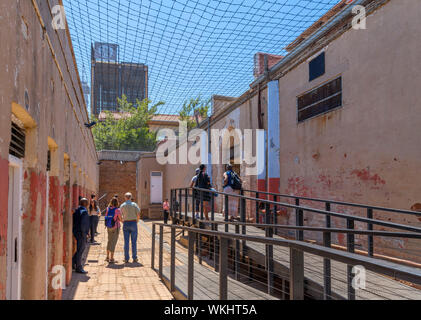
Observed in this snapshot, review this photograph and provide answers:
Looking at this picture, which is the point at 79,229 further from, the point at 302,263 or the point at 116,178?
the point at 116,178

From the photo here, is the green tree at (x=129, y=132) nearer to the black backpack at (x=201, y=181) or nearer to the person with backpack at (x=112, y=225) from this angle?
the black backpack at (x=201, y=181)

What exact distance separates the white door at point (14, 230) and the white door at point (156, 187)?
1892 centimetres

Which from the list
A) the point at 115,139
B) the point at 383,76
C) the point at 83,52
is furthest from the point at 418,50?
the point at 115,139

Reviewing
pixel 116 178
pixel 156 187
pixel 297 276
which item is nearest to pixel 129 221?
pixel 297 276

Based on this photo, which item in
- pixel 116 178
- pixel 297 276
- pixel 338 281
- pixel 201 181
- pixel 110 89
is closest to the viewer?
pixel 297 276

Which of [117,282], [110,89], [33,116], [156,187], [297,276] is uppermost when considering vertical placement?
[110,89]

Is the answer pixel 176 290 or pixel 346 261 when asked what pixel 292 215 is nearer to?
pixel 176 290

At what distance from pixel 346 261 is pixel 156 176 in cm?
2086

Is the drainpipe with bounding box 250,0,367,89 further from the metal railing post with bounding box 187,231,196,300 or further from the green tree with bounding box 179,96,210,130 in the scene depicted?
the green tree with bounding box 179,96,210,130

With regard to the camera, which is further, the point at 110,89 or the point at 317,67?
the point at 110,89

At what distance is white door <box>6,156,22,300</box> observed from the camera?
9.14 ft

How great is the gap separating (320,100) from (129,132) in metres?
24.4

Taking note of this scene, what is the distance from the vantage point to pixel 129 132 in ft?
97.0

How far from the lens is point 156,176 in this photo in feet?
72.0
